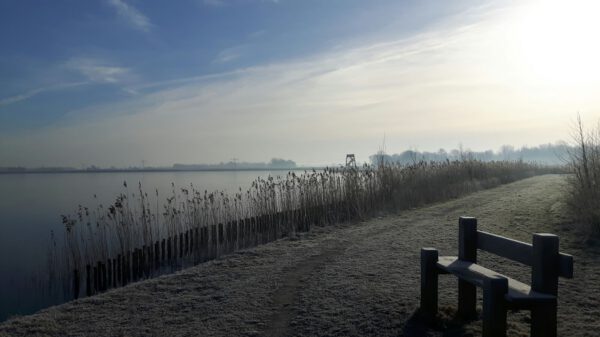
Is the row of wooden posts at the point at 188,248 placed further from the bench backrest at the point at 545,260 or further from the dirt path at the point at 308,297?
the bench backrest at the point at 545,260

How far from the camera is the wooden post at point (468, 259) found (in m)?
4.83

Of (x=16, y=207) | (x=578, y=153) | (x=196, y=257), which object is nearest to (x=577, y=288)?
(x=578, y=153)

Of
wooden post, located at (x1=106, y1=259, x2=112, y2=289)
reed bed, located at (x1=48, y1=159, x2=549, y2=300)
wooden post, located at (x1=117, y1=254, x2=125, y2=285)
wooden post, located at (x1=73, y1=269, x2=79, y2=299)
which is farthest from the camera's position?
reed bed, located at (x1=48, y1=159, x2=549, y2=300)

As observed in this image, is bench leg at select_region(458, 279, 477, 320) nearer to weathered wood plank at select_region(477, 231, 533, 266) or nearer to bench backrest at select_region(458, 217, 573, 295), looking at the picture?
weathered wood plank at select_region(477, 231, 533, 266)

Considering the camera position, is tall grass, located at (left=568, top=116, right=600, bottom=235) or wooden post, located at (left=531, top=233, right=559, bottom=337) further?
tall grass, located at (left=568, top=116, right=600, bottom=235)

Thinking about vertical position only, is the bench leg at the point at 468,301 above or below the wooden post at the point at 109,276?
above

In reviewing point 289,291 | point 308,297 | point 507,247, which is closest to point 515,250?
point 507,247

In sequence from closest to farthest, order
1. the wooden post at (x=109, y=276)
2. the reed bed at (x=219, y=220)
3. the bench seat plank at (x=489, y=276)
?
the bench seat plank at (x=489, y=276) → the wooden post at (x=109, y=276) → the reed bed at (x=219, y=220)

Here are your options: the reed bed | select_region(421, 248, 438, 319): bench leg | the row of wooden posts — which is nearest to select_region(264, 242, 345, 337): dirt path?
select_region(421, 248, 438, 319): bench leg

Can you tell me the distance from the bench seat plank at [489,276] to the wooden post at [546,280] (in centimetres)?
7

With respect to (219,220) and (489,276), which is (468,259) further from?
(219,220)

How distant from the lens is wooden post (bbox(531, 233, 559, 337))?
3.68 m

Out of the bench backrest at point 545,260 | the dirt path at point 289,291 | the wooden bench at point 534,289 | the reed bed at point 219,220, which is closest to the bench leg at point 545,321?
the wooden bench at point 534,289

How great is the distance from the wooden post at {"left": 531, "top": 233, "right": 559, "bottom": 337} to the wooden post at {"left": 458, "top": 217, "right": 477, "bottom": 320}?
1.10 metres
